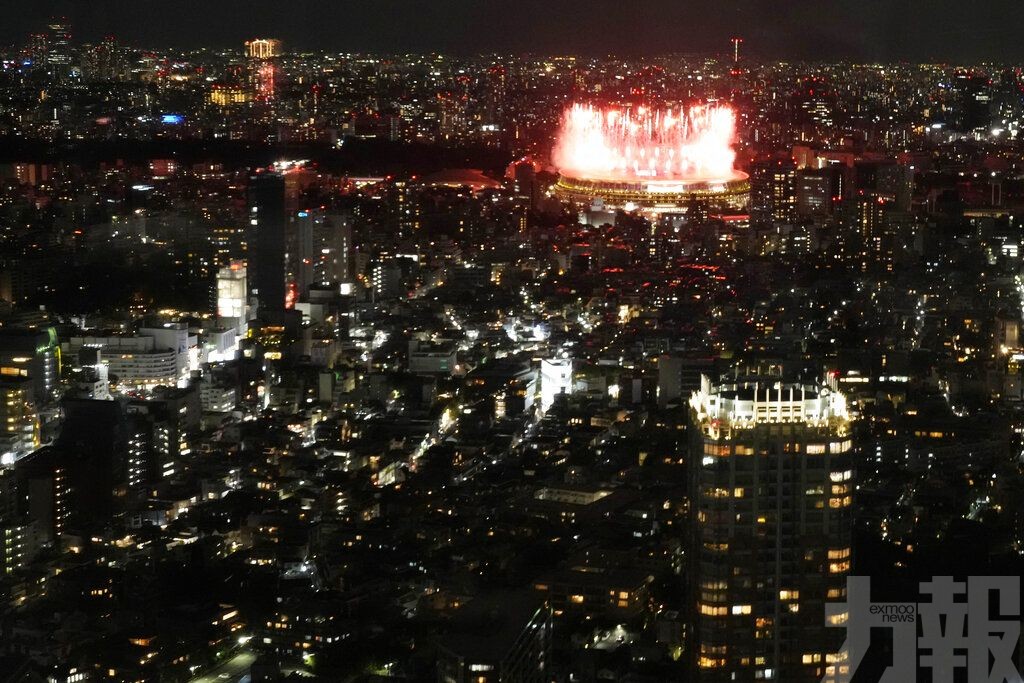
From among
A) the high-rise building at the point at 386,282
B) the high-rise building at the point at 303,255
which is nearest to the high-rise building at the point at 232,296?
the high-rise building at the point at 303,255

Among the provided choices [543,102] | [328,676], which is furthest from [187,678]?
[543,102]

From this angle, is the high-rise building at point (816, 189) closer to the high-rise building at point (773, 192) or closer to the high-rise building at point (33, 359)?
the high-rise building at point (773, 192)

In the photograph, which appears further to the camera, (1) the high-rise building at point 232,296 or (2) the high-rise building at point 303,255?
(2) the high-rise building at point 303,255

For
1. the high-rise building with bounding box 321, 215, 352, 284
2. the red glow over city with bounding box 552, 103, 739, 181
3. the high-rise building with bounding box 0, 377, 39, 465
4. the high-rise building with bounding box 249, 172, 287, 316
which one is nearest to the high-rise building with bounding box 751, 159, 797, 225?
the red glow over city with bounding box 552, 103, 739, 181

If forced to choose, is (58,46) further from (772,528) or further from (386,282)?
(772,528)

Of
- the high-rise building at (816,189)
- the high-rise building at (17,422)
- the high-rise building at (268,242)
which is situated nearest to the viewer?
the high-rise building at (17,422)

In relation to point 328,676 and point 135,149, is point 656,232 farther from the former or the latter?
point 328,676

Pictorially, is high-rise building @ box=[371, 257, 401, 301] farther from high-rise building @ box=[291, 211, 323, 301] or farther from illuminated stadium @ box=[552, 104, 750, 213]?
illuminated stadium @ box=[552, 104, 750, 213]
